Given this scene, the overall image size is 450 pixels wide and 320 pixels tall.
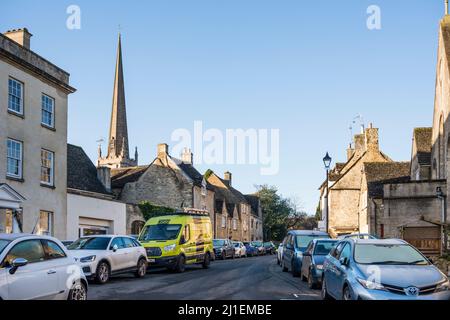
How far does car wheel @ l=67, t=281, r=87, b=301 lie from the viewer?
10.7 meters

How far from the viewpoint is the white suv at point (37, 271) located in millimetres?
9305

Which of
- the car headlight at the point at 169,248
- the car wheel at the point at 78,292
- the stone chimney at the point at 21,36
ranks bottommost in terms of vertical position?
the car headlight at the point at 169,248

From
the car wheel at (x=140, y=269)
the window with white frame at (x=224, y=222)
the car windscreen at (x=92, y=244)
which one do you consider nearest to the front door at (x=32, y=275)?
the car windscreen at (x=92, y=244)

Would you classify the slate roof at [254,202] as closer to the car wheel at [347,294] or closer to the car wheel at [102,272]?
the car wheel at [102,272]

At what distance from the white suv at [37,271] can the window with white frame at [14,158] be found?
16.7 m

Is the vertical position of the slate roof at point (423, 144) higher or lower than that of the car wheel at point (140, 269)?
higher

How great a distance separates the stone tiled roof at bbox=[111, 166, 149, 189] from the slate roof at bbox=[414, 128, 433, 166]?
24844mm

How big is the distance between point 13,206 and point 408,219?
21842mm

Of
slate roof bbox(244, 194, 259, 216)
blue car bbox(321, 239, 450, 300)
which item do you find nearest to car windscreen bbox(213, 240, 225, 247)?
blue car bbox(321, 239, 450, 300)

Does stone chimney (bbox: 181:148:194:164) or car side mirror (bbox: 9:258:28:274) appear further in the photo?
→ stone chimney (bbox: 181:148:194:164)

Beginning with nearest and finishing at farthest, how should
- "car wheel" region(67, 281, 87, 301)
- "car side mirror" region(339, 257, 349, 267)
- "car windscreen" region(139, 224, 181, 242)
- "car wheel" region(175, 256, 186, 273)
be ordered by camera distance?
"car wheel" region(67, 281, 87, 301), "car side mirror" region(339, 257, 349, 267), "car wheel" region(175, 256, 186, 273), "car windscreen" region(139, 224, 181, 242)

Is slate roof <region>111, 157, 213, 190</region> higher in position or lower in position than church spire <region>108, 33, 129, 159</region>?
lower

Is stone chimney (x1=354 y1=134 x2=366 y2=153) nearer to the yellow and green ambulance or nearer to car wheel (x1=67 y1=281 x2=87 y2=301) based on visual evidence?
the yellow and green ambulance

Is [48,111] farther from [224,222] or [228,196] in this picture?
[228,196]
